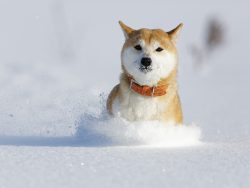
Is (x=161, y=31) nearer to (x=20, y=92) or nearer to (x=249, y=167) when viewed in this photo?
(x=249, y=167)

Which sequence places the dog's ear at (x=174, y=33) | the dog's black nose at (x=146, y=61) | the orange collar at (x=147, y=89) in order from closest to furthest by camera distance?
the dog's black nose at (x=146, y=61) → the orange collar at (x=147, y=89) → the dog's ear at (x=174, y=33)

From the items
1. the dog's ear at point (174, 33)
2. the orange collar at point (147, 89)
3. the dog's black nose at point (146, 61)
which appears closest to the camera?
the dog's black nose at point (146, 61)

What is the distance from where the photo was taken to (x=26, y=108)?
10.1 metres

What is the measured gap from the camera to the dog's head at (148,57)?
6.84 m

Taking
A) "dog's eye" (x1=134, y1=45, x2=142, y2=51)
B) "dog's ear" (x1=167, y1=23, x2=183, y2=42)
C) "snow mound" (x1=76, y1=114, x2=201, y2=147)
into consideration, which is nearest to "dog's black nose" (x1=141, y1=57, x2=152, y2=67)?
"dog's eye" (x1=134, y1=45, x2=142, y2=51)

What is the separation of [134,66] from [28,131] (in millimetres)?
1798

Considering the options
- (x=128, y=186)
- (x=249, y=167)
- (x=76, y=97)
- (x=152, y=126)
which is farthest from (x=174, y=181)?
(x=76, y=97)

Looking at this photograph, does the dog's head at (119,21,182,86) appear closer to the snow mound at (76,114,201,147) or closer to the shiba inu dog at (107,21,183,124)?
the shiba inu dog at (107,21,183,124)

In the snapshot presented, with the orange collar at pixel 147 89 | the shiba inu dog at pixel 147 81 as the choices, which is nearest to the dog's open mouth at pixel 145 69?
the shiba inu dog at pixel 147 81

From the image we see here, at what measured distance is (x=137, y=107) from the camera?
22.6ft

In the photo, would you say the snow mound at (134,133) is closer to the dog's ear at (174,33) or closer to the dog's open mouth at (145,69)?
the dog's open mouth at (145,69)

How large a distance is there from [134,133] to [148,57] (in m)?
0.70

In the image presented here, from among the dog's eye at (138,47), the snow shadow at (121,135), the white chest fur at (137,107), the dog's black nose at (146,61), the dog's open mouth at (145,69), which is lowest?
the snow shadow at (121,135)

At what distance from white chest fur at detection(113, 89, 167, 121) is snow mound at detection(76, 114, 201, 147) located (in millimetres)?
68
